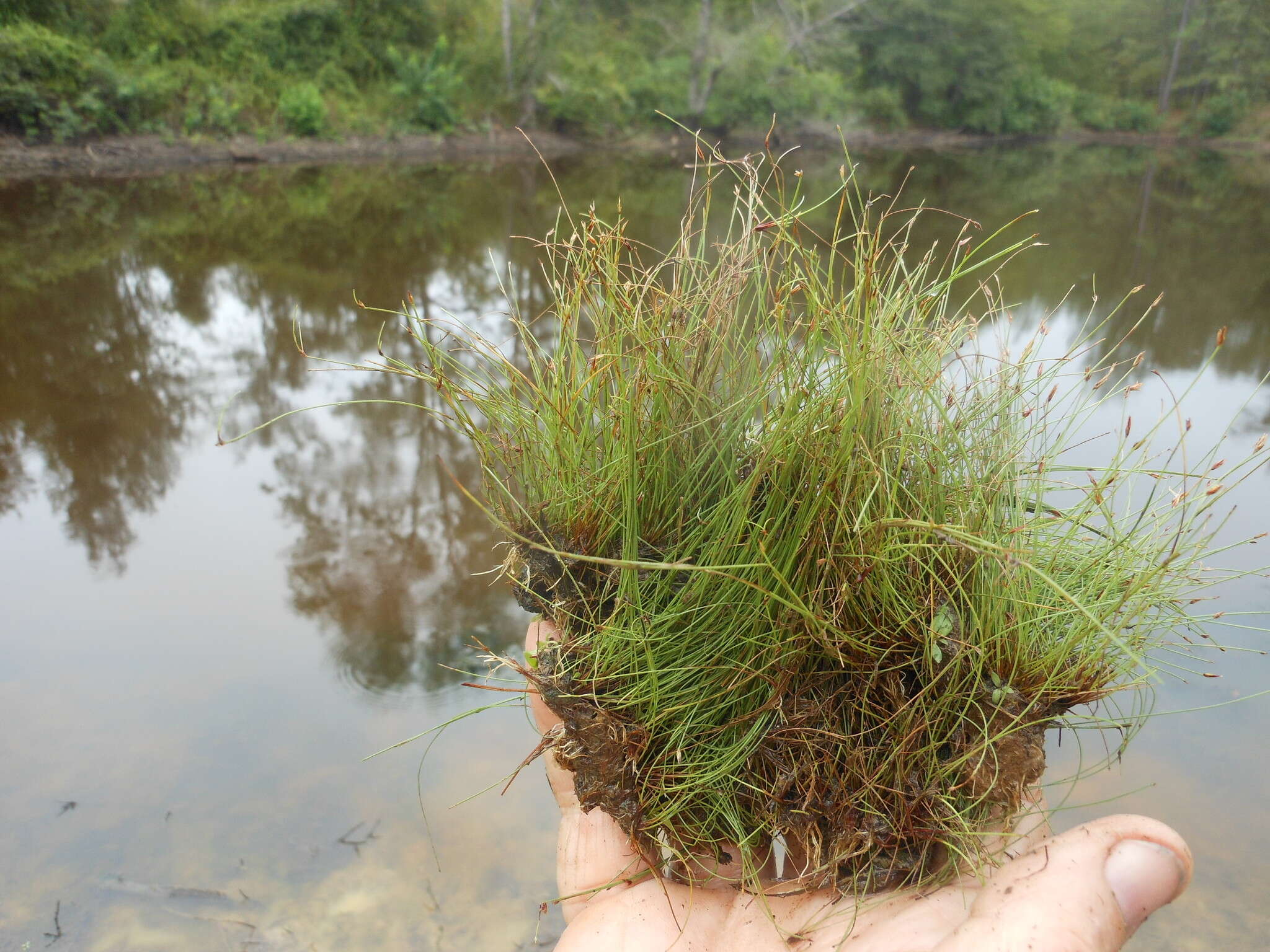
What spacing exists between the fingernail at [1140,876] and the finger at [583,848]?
29.6 inches

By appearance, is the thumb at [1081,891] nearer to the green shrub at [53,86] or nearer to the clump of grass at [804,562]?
the clump of grass at [804,562]

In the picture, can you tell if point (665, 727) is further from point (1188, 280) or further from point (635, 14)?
point (635, 14)

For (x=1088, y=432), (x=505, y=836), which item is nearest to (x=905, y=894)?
(x=505, y=836)

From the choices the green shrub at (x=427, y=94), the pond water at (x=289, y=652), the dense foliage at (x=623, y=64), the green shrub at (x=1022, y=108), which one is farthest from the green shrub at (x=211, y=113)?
the green shrub at (x=1022, y=108)

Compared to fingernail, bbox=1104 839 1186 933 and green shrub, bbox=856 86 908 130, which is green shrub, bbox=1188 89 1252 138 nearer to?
green shrub, bbox=856 86 908 130

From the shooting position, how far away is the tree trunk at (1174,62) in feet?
96.5

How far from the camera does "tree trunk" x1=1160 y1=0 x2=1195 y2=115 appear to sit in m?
29.4

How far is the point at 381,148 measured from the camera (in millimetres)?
17188

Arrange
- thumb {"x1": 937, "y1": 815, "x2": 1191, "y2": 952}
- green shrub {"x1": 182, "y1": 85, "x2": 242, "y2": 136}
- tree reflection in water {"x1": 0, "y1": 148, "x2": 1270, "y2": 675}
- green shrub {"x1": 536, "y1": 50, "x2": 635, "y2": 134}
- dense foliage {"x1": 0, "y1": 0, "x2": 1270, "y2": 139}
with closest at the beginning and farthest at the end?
thumb {"x1": 937, "y1": 815, "x2": 1191, "y2": 952}, tree reflection in water {"x1": 0, "y1": 148, "x2": 1270, "y2": 675}, dense foliage {"x1": 0, "y1": 0, "x2": 1270, "y2": 139}, green shrub {"x1": 182, "y1": 85, "x2": 242, "y2": 136}, green shrub {"x1": 536, "y1": 50, "x2": 635, "y2": 134}

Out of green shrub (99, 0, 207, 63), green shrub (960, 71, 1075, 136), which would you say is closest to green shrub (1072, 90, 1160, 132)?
green shrub (960, 71, 1075, 136)

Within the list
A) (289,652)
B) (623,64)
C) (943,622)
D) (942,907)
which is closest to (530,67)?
(623,64)

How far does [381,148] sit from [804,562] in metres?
18.2

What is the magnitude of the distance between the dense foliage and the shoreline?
0.32 m

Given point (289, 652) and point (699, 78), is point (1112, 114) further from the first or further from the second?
point (289, 652)
